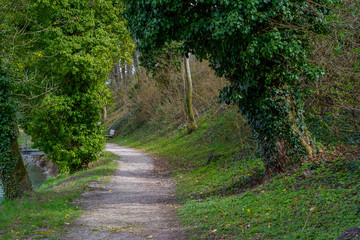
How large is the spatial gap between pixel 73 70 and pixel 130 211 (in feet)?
27.9

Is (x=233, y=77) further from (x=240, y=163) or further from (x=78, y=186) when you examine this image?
(x=78, y=186)

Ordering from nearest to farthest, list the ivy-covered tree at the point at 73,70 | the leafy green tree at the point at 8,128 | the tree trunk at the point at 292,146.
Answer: the tree trunk at the point at 292,146
the leafy green tree at the point at 8,128
the ivy-covered tree at the point at 73,70

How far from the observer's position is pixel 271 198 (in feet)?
23.7

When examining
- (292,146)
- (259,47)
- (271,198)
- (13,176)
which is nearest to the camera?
(271,198)

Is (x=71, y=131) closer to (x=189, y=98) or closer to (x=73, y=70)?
(x=73, y=70)

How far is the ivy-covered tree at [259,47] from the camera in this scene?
7.55 m

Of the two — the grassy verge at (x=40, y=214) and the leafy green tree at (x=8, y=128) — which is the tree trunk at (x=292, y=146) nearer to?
the grassy verge at (x=40, y=214)

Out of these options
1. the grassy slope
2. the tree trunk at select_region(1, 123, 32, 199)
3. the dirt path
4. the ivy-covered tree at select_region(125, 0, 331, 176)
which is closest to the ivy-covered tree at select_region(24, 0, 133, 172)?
the dirt path

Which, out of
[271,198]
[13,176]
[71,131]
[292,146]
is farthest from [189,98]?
[271,198]

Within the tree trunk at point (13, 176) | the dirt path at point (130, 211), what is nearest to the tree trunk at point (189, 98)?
the dirt path at point (130, 211)

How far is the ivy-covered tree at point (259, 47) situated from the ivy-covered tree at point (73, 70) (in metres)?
6.92

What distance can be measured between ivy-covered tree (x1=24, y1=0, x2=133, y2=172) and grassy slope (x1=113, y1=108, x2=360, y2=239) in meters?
6.41

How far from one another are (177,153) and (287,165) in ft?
37.8

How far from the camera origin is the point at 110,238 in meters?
6.65
